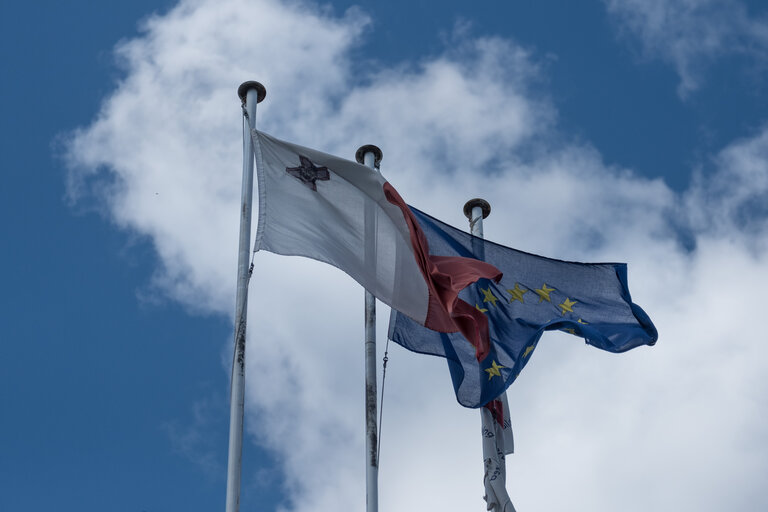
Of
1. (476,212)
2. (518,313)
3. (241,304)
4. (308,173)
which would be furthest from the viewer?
(476,212)

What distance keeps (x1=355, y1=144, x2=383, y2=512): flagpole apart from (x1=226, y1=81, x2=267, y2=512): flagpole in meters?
2.05

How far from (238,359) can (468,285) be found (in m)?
4.54

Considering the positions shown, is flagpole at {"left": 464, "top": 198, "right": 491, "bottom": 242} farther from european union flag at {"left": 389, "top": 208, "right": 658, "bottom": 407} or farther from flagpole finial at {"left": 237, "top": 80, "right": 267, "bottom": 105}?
flagpole finial at {"left": 237, "top": 80, "right": 267, "bottom": 105}

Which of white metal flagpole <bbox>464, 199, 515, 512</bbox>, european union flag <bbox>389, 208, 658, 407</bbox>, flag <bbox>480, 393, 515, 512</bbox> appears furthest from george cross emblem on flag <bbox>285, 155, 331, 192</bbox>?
flag <bbox>480, 393, 515, 512</bbox>

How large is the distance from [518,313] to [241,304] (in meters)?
5.44

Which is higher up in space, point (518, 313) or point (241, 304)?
point (518, 313)

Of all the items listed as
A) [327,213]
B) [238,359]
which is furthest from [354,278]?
[238,359]

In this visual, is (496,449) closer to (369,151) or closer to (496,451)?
(496,451)

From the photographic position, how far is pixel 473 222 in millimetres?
22750

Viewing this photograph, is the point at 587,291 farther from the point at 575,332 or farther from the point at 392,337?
the point at 392,337

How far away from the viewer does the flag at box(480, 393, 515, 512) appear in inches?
766

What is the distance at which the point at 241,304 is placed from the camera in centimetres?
1781

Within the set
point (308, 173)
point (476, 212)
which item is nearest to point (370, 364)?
point (308, 173)

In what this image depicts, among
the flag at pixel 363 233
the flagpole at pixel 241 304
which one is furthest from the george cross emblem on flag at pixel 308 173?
the flagpole at pixel 241 304
